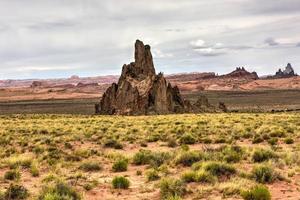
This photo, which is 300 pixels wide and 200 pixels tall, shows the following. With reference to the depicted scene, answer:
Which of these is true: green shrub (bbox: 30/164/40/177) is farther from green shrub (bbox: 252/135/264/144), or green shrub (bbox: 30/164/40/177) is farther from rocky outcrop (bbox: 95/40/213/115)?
rocky outcrop (bbox: 95/40/213/115)

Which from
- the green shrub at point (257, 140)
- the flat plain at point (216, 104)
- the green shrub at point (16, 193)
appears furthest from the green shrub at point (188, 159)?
the flat plain at point (216, 104)

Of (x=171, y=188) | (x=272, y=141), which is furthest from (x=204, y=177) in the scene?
(x=272, y=141)

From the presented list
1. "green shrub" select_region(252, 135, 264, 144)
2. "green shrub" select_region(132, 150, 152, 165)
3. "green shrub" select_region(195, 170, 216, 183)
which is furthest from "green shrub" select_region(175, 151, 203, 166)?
"green shrub" select_region(252, 135, 264, 144)

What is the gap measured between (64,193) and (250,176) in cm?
540

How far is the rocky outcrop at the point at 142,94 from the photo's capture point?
216ft

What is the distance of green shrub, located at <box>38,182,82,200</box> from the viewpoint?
1086cm

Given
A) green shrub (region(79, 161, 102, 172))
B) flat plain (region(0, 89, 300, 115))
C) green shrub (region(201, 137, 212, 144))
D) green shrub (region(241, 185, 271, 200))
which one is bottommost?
flat plain (region(0, 89, 300, 115))

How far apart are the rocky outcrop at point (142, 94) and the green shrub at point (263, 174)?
50585 millimetres

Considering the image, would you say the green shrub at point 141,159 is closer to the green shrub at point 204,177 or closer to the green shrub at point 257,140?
the green shrub at point 204,177

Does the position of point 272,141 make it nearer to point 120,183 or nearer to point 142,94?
point 120,183

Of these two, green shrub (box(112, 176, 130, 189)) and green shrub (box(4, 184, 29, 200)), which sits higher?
green shrub (box(4, 184, 29, 200))

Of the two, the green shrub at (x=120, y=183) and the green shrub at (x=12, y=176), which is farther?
the green shrub at (x=12, y=176)

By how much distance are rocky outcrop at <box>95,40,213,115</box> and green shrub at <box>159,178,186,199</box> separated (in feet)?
171

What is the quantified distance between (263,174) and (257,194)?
2.65m
